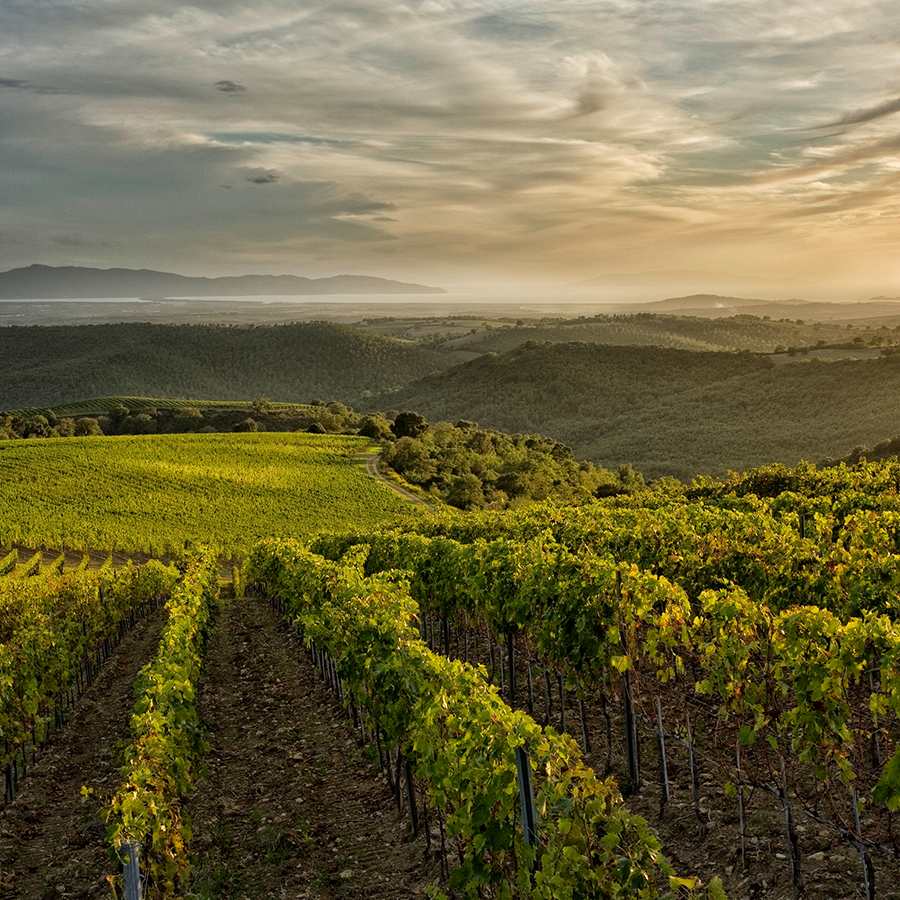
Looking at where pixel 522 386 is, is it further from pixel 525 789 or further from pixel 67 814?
pixel 525 789

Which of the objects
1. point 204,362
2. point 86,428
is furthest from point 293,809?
point 204,362

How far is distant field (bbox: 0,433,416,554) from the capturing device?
150ft

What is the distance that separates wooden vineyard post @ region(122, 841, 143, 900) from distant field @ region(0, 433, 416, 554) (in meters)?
40.5

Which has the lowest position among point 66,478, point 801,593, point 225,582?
point 225,582

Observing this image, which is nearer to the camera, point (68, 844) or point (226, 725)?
point (68, 844)


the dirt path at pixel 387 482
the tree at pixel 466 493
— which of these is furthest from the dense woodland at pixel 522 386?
the dirt path at pixel 387 482

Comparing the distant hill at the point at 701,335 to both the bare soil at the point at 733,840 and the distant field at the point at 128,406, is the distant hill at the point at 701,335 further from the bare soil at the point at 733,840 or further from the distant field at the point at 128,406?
the bare soil at the point at 733,840

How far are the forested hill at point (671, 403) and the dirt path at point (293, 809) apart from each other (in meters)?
63.1

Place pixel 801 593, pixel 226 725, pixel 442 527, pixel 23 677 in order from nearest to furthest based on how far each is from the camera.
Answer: pixel 801 593
pixel 23 677
pixel 226 725
pixel 442 527

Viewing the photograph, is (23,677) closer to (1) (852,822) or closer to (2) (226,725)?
(2) (226,725)

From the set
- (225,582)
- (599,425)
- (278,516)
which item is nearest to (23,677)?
(225,582)

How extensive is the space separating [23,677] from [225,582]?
96.2ft

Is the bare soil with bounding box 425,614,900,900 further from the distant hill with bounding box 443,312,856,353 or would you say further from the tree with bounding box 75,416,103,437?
the distant hill with bounding box 443,312,856,353

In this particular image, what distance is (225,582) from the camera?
40250 millimetres
